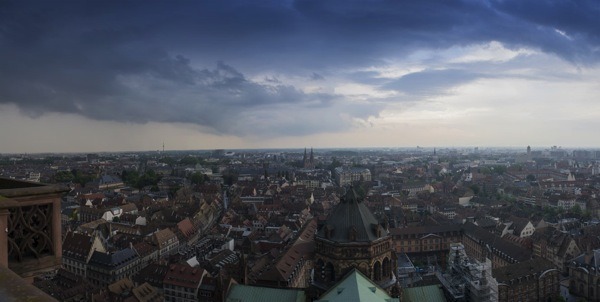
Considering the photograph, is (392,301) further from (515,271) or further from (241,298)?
(515,271)

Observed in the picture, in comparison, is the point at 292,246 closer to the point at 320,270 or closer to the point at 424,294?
the point at 320,270

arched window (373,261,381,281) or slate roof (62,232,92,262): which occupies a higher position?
arched window (373,261,381,281)

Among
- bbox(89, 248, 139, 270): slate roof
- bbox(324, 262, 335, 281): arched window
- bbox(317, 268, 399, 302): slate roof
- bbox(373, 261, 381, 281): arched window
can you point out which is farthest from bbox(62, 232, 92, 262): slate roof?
bbox(317, 268, 399, 302): slate roof

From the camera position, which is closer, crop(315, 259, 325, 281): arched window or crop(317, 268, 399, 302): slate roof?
crop(317, 268, 399, 302): slate roof

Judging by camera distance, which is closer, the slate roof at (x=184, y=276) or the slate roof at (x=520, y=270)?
the slate roof at (x=184, y=276)

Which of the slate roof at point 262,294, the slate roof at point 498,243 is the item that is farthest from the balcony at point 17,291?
the slate roof at point 498,243

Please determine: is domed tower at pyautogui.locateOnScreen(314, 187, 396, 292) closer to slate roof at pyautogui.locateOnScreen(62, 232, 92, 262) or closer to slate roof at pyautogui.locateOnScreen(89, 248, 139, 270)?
slate roof at pyautogui.locateOnScreen(89, 248, 139, 270)

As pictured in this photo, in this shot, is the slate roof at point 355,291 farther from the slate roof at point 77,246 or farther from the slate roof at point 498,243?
the slate roof at point 77,246

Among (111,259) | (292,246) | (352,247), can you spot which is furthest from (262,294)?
(111,259)
